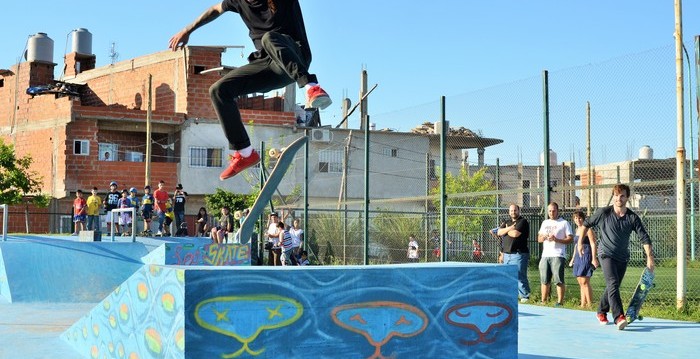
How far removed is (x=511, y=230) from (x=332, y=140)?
36.9m

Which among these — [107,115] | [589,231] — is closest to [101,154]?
[107,115]

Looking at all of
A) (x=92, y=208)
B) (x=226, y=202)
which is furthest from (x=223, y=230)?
(x=226, y=202)

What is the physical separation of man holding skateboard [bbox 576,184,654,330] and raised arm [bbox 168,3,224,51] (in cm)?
546

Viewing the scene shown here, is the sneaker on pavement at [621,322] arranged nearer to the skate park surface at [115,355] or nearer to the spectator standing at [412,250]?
the skate park surface at [115,355]

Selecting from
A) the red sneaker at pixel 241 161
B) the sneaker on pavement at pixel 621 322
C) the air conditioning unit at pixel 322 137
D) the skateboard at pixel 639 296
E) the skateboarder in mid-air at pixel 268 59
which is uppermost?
the air conditioning unit at pixel 322 137

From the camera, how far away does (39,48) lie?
53.8 meters

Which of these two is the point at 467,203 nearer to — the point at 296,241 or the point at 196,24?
the point at 296,241

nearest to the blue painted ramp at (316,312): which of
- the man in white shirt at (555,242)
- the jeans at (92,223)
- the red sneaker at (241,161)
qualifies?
the red sneaker at (241,161)

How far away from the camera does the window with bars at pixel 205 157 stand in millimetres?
48188

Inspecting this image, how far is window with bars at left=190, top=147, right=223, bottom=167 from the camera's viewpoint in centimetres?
4819

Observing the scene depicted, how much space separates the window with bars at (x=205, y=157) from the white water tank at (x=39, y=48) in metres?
13.6

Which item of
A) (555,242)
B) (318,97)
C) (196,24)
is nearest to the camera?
(318,97)

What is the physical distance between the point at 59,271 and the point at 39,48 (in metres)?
43.0

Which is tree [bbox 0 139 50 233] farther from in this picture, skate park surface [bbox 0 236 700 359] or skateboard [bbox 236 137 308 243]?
skateboard [bbox 236 137 308 243]
